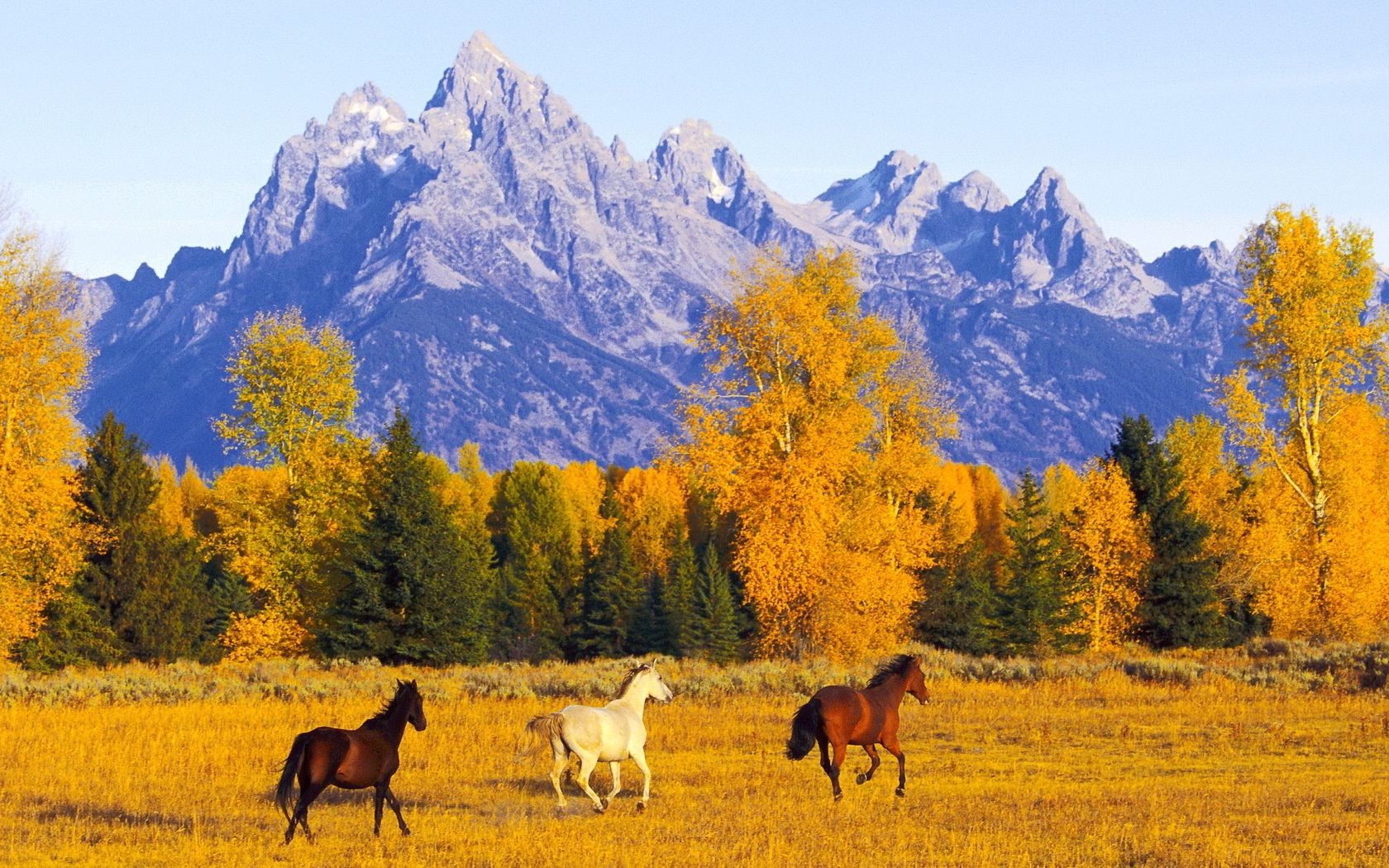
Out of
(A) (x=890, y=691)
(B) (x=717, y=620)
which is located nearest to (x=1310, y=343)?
(A) (x=890, y=691)

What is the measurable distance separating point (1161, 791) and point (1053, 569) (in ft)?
158

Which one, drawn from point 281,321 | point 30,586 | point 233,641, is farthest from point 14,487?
point 281,321

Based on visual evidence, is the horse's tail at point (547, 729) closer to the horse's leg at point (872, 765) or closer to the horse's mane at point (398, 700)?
the horse's mane at point (398, 700)

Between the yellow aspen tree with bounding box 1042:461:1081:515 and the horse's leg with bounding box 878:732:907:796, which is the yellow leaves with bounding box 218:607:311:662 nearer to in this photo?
the horse's leg with bounding box 878:732:907:796

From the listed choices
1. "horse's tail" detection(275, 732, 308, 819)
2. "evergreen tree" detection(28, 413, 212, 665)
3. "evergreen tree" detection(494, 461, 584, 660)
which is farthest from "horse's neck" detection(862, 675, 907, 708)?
"evergreen tree" detection(494, 461, 584, 660)

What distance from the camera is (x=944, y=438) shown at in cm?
5931

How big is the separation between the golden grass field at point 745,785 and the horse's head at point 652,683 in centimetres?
147

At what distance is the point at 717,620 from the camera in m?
82.4

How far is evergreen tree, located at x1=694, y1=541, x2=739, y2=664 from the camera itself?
8100 cm

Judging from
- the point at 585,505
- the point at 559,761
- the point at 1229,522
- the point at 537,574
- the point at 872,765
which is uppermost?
the point at 585,505

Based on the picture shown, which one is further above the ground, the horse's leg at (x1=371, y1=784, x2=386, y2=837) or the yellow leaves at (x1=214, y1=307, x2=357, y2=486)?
the yellow leaves at (x1=214, y1=307, x2=357, y2=486)

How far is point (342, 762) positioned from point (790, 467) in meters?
26.6

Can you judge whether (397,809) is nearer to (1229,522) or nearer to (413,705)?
(413,705)

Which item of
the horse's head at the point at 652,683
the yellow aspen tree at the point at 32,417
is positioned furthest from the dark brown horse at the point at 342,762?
the yellow aspen tree at the point at 32,417
